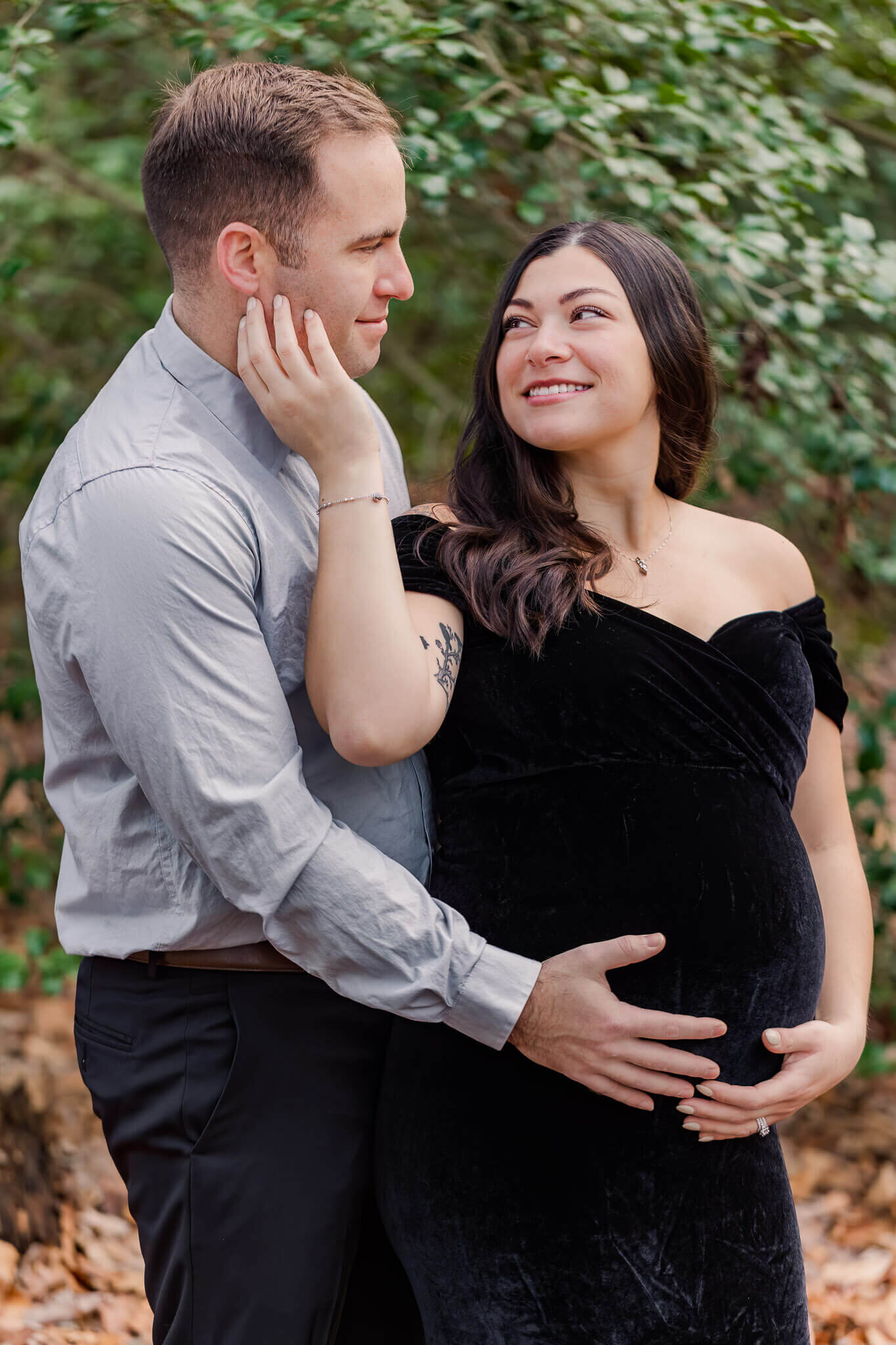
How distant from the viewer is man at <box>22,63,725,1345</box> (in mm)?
1655

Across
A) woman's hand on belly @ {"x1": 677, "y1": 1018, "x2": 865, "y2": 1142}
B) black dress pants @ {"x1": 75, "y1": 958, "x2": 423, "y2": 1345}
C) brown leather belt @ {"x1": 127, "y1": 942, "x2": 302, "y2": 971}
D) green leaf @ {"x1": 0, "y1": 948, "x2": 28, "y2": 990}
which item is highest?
brown leather belt @ {"x1": 127, "y1": 942, "x2": 302, "y2": 971}

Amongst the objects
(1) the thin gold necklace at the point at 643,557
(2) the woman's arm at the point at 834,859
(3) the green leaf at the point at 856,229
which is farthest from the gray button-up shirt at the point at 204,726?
(3) the green leaf at the point at 856,229

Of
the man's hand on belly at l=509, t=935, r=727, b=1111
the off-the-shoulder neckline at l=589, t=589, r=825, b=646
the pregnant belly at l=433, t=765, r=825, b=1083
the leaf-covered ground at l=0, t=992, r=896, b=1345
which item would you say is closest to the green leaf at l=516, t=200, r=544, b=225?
the off-the-shoulder neckline at l=589, t=589, r=825, b=646

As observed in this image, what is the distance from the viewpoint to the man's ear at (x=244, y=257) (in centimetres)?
175

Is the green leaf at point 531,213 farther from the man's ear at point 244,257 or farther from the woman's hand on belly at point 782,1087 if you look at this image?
the woman's hand on belly at point 782,1087

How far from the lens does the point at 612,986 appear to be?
5.94 feet

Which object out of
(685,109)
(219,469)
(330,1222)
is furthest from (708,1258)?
(685,109)

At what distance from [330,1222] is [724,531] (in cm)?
129

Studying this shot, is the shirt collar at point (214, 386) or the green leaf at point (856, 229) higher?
the green leaf at point (856, 229)

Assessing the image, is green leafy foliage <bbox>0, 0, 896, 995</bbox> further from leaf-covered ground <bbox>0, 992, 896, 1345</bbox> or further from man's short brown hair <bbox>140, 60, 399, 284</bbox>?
leaf-covered ground <bbox>0, 992, 896, 1345</bbox>

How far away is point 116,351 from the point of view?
4664 millimetres

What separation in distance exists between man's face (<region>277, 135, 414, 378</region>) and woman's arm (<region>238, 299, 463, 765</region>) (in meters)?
0.05

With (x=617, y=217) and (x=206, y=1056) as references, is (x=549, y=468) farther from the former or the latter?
(x=206, y=1056)

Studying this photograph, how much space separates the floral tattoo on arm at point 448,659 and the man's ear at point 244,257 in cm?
55
